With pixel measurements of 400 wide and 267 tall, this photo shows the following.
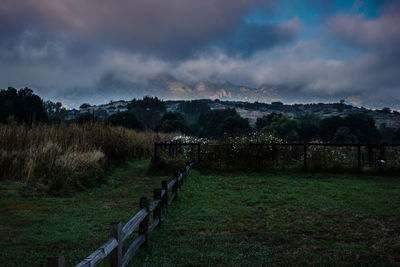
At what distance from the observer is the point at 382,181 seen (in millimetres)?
12148

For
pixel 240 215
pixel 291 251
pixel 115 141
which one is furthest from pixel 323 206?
pixel 115 141

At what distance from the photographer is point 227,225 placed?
6.07 m

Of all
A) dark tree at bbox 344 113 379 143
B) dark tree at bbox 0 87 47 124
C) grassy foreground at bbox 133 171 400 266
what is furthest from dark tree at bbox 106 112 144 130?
grassy foreground at bbox 133 171 400 266

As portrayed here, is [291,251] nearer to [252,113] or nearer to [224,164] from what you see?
[224,164]

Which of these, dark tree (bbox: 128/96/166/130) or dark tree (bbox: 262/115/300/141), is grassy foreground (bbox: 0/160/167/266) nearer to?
dark tree (bbox: 262/115/300/141)

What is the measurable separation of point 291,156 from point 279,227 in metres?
9.96

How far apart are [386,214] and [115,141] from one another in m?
12.8

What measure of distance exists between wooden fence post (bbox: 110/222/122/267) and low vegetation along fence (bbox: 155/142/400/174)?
39.1ft

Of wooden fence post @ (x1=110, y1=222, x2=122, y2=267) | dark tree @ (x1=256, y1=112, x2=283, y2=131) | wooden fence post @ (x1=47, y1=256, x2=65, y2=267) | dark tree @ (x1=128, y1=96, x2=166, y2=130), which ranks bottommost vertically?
wooden fence post @ (x1=110, y1=222, x2=122, y2=267)

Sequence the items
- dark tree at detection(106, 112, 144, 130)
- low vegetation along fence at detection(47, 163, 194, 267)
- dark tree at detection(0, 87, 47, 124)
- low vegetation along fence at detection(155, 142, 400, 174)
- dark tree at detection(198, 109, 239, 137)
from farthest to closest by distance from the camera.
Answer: dark tree at detection(198, 109, 239, 137) < dark tree at detection(106, 112, 144, 130) < dark tree at detection(0, 87, 47, 124) < low vegetation along fence at detection(155, 142, 400, 174) < low vegetation along fence at detection(47, 163, 194, 267)

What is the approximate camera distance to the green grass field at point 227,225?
4402mm

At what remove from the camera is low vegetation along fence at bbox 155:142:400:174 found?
14297 millimetres

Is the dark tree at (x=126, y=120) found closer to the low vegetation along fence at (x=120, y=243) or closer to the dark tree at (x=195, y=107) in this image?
the low vegetation along fence at (x=120, y=243)

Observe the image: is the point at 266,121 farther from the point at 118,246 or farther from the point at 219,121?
the point at 118,246
